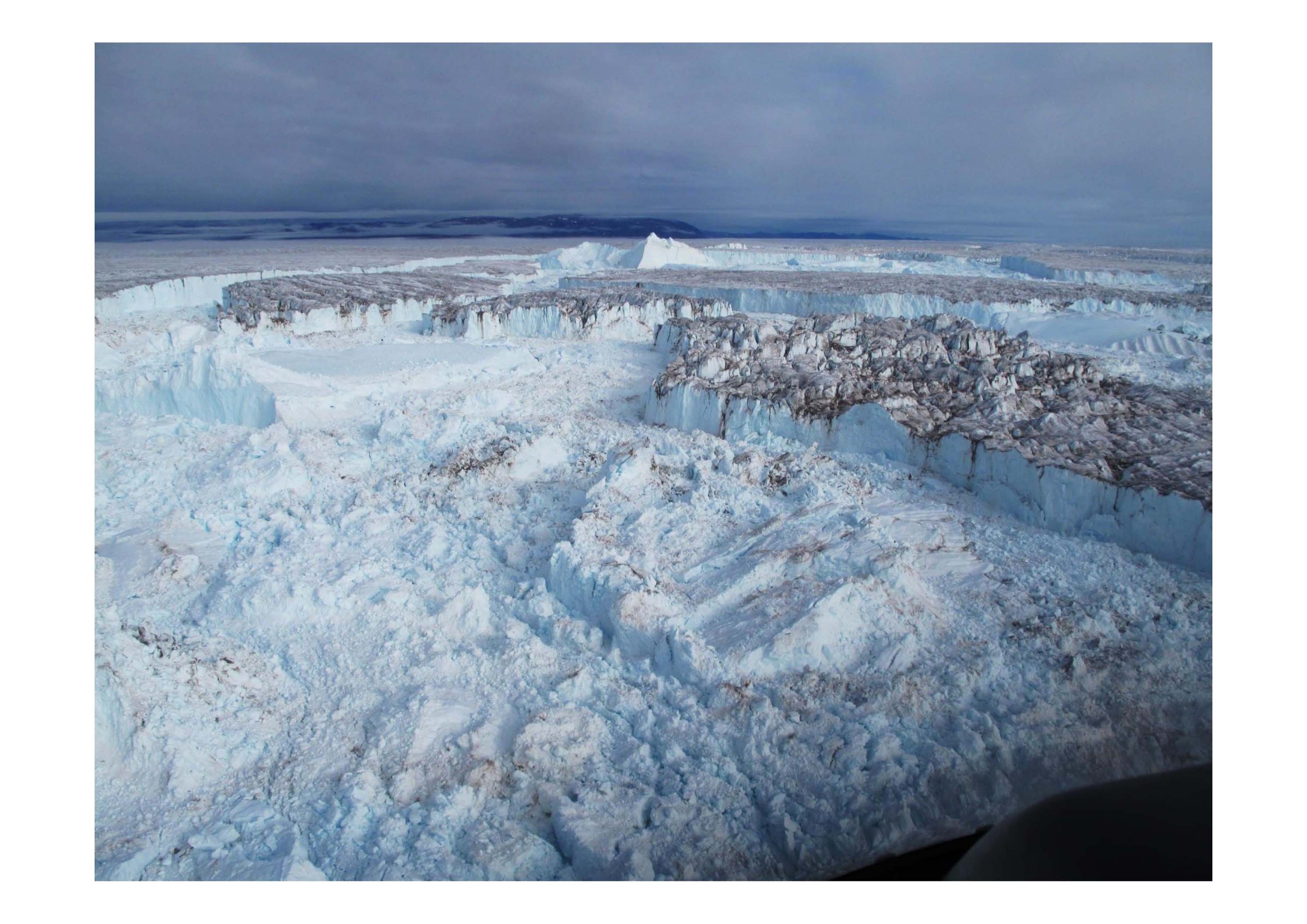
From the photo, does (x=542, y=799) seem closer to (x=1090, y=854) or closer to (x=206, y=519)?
(x=1090, y=854)

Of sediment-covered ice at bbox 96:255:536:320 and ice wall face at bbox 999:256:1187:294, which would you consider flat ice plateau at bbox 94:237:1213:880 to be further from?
ice wall face at bbox 999:256:1187:294

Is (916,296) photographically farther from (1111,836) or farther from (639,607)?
(1111,836)

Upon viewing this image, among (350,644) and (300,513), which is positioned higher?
(300,513)

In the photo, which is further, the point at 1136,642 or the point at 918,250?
the point at 918,250

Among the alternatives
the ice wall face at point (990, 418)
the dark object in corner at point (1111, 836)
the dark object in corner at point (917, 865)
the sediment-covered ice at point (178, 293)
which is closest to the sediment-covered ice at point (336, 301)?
the sediment-covered ice at point (178, 293)

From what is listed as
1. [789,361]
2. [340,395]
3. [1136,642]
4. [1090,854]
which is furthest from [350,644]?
[789,361]

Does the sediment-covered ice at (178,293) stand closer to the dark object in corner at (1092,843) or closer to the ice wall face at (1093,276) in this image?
the dark object in corner at (1092,843)
